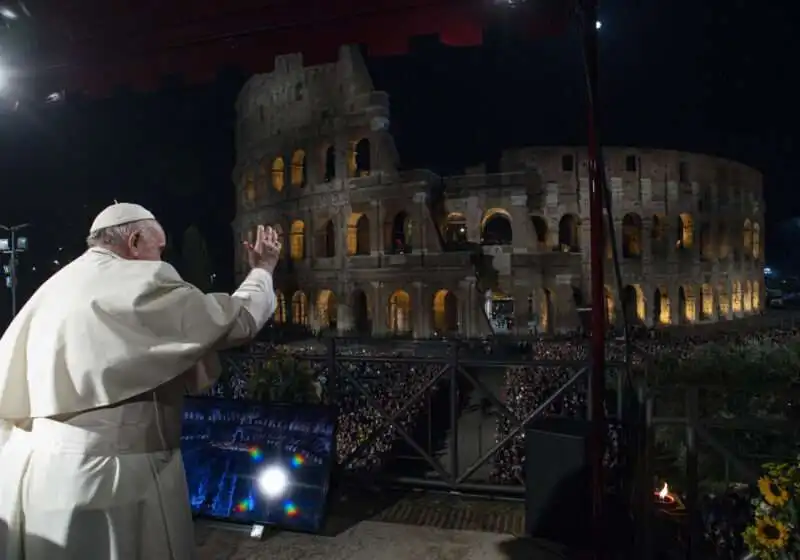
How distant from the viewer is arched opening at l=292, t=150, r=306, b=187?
33531 millimetres

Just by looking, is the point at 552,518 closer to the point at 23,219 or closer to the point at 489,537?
the point at 489,537

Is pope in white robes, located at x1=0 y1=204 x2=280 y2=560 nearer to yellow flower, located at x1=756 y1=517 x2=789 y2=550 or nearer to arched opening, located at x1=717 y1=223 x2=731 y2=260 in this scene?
yellow flower, located at x1=756 y1=517 x2=789 y2=550

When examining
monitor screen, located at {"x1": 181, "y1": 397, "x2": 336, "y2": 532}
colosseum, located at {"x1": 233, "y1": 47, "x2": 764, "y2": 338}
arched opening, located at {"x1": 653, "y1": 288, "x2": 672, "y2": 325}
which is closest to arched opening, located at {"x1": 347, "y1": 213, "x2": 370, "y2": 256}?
colosseum, located at {"x1": 233, "y1": 47, "x2": 764, "y2": 338}

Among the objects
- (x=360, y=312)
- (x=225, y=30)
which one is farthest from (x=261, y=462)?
(x=360, y=312)

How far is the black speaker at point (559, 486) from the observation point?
429cm

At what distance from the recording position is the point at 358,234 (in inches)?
1308

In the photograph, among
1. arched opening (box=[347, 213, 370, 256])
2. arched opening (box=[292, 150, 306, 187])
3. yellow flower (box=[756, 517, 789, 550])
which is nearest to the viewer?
yellow flower (box=[756, 517, 789, 550])

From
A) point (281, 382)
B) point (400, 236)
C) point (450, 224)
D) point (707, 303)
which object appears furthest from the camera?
point (400, 236)

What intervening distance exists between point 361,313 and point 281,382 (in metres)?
26.7

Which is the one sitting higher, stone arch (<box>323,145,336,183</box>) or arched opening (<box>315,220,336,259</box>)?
stone arch (<box>323,145,336,183</box>)

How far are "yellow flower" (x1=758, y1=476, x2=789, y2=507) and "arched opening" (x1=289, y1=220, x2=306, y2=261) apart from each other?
31668 millimetres

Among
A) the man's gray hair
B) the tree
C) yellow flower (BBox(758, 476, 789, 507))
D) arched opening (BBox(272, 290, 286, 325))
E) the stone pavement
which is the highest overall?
the tree

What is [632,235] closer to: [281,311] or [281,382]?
[281,311]

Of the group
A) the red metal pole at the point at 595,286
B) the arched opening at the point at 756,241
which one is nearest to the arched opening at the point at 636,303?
the arched opening at the point at 756,241
